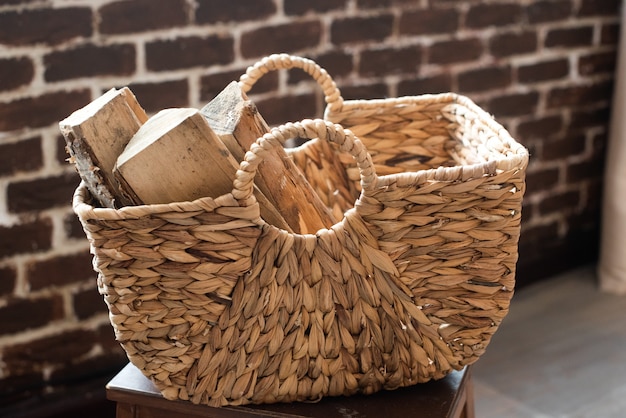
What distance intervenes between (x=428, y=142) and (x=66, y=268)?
72cm

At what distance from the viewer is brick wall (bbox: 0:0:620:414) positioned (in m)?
1.34

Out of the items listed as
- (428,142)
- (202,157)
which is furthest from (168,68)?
(202,157)

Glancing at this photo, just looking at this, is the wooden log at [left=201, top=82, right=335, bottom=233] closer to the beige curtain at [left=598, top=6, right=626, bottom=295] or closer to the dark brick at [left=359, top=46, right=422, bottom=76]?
the dark brick at [left=359, top=46, right=422, bottom=76]

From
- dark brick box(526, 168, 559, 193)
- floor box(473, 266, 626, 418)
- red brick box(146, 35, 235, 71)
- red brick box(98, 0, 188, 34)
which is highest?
red brick box(98, 0, 188, 34)

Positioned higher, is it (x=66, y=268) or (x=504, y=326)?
(x=66, y=268)

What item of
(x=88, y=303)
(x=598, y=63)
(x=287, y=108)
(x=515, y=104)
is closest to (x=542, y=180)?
(x=515, y=104)

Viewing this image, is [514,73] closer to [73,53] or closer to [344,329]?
[73,53]

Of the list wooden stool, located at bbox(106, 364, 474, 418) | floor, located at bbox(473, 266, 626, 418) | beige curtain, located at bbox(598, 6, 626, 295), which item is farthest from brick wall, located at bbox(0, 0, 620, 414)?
wooden stool, located at bbox(106, 364, 474, 418)

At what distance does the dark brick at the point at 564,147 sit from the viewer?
208 cm

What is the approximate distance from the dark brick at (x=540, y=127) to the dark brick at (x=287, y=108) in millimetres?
622

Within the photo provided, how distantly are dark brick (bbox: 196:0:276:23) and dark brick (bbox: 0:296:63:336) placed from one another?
588 millimetres

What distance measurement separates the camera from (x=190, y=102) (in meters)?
1.50

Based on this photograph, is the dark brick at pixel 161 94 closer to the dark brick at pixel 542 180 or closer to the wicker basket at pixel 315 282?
the wicker basket at pixel 315 282

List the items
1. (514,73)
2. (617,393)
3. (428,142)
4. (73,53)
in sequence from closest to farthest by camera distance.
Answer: (428,142)
(73,53)
(617,393)
(514,73)
